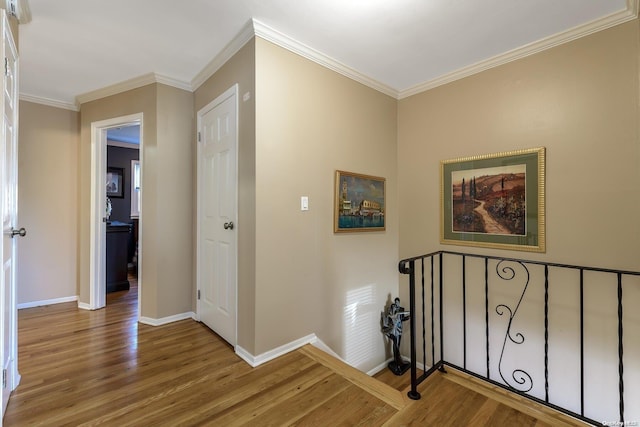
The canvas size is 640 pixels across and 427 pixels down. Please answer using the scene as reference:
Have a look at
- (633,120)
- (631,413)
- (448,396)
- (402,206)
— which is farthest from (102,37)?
(631,413)

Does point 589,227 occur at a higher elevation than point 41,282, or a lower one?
higher

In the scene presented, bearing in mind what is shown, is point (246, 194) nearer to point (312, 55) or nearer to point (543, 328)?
point (312, 55)

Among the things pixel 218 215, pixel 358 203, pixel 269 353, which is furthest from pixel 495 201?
pixel 218 215

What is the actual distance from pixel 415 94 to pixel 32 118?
4.25 metres

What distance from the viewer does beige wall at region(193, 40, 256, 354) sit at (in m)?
2.07

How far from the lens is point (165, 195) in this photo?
2.82 metres

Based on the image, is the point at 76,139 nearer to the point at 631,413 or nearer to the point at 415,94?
the point at 415,94

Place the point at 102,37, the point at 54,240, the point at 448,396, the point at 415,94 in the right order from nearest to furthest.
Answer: the point at 448,396
the point at 102,37
the point at 415,94
the point at 54,240

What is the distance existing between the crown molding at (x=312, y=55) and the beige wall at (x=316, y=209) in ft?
0.16

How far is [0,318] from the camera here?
138 centimetres

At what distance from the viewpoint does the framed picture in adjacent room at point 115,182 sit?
5109 mm

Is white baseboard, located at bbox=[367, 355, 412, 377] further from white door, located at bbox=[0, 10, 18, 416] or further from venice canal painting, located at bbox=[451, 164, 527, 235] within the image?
white door, located at bbox=[0, 10, 18, 416]

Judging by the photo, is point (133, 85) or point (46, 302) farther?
point (46, 302)

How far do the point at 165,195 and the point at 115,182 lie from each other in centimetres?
322
